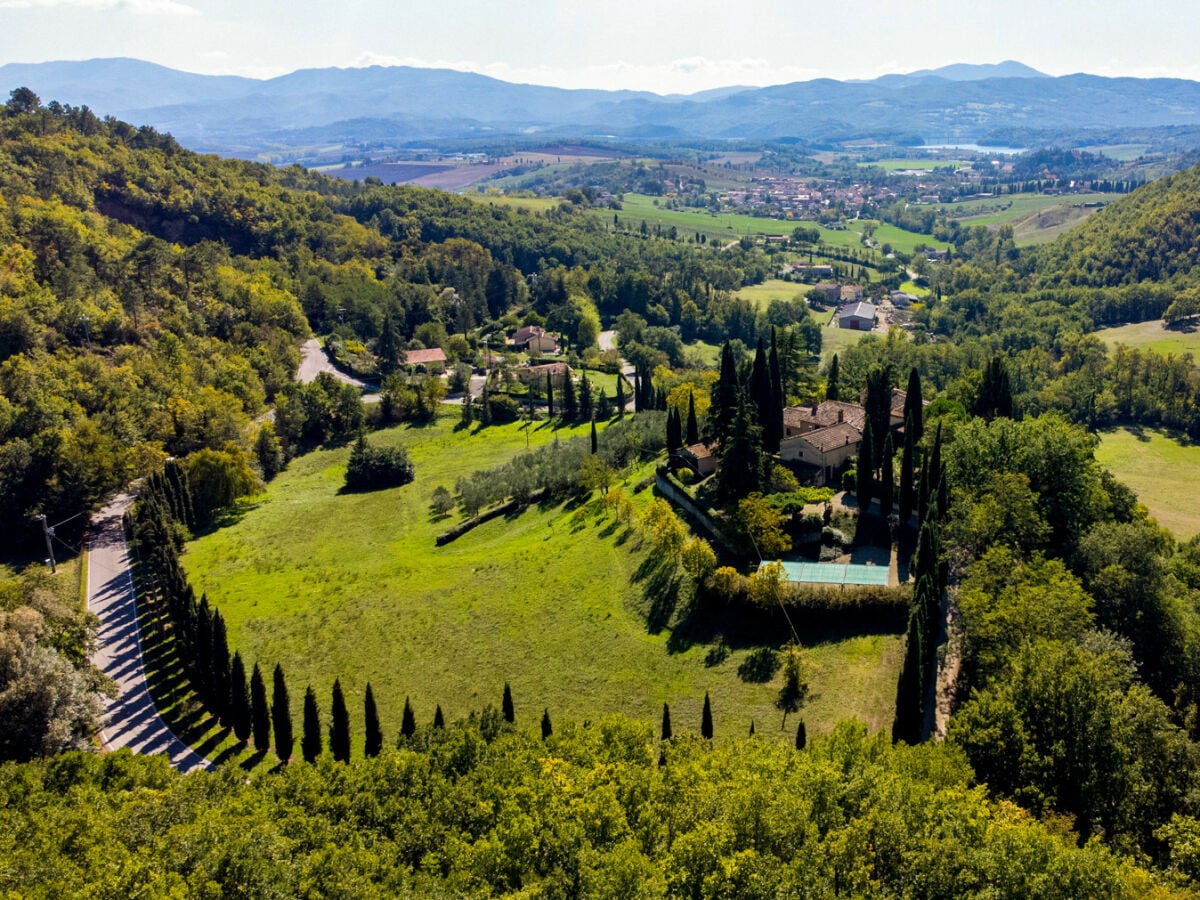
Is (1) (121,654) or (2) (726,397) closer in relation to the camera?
(1) (121,654)

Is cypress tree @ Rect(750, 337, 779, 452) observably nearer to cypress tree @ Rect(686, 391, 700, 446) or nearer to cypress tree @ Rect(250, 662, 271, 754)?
cypress tree @ Rect(686, 391, 700, 446)

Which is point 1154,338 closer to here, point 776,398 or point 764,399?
point 776,398

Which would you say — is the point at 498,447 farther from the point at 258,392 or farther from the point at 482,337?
the point at 482,337

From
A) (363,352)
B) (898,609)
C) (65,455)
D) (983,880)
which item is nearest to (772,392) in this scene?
(898,609)

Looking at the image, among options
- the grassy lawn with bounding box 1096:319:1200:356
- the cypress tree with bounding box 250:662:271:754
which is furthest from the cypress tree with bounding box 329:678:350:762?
the grassy lawn with bounding box 1096:319:1200:356

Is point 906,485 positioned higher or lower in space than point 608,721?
higher

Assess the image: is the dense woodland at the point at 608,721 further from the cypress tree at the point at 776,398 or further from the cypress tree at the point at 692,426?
the cypress tree at the point at 776,398

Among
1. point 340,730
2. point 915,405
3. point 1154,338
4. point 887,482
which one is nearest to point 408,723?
point 340,730

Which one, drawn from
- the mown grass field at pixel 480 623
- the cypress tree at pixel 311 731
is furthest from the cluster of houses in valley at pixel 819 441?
the cypress tree at pixel 311 731
